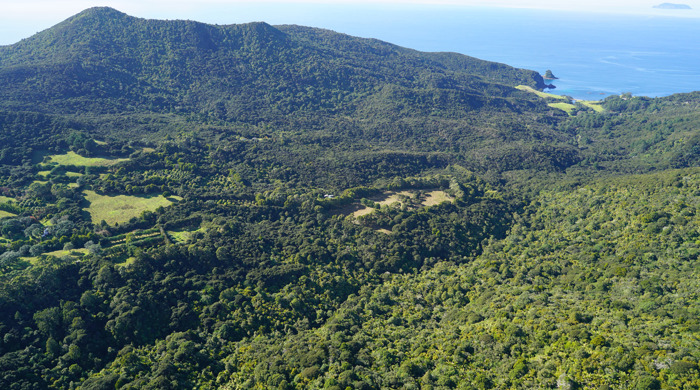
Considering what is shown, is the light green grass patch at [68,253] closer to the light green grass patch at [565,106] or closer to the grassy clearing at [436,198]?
the grassy clearing at [436,198]

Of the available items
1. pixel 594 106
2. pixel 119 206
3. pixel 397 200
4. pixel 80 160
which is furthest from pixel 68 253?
pixel 594 106

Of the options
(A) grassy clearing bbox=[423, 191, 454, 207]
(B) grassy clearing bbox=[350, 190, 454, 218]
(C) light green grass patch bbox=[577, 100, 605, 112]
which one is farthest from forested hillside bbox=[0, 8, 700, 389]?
(C) light green grass patch bbox=[577, 100, 605, 112]

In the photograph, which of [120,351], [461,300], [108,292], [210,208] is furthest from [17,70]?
[461,300]

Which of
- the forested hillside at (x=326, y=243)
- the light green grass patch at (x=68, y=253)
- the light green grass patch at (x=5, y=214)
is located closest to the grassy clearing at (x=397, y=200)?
the forested hillside at (x=326, y=243)

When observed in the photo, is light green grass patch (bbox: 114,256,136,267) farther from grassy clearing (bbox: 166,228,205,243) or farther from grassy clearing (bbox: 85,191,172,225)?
grassy clearing (bbox: 85,191,172,225)

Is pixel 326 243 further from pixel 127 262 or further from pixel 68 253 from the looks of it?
pixel 68 253

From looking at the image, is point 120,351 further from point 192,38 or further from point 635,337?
point 192,38

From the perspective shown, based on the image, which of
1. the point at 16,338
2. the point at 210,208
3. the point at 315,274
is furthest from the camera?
the point at 210,208
